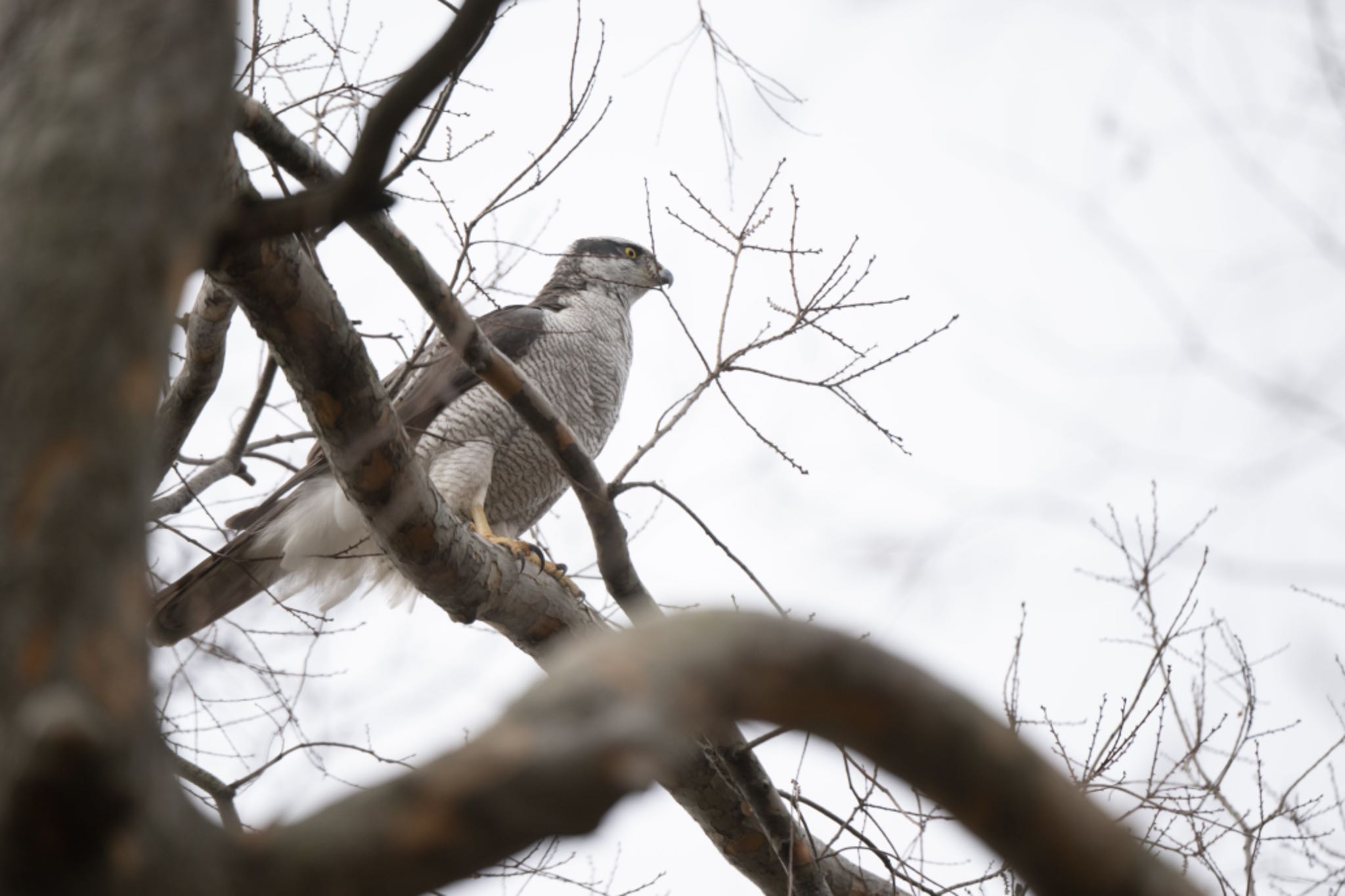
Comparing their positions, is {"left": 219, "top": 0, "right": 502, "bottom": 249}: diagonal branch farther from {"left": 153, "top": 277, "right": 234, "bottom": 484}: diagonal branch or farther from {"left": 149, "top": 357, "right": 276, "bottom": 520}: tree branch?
{"left": 149, "top": 357, "right": 276, "bottom": 520}: tree branch

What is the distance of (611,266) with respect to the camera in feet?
21.2

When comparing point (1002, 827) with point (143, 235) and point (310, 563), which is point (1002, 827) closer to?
point (143, 235)

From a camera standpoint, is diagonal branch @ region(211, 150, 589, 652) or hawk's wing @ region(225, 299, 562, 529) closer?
diagonal branch @ region(211, 150, 589, 652)

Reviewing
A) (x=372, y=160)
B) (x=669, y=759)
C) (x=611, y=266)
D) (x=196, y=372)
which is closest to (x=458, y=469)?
(x=196, y=372)

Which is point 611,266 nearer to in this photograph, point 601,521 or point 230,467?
point 230,467

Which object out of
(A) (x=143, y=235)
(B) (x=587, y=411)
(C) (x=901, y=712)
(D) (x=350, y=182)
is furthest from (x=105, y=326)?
(B) (x=587, y=411)

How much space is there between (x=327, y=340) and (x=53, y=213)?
175 centimetres

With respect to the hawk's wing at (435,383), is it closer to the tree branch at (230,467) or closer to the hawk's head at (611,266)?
the tree branch at (230,467)

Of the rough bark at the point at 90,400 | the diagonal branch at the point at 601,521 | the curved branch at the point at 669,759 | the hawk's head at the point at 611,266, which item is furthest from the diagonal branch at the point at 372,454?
the hawk's head at the point at 611,266

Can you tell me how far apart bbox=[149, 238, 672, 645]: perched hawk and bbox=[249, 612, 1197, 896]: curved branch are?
3.22 metres

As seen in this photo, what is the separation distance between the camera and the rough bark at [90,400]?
89 cm

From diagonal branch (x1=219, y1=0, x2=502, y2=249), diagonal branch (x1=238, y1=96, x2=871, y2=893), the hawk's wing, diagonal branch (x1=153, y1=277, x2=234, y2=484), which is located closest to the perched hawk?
the hawk's wing

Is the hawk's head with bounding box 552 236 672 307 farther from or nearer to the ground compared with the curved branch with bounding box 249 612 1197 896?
farther from the ground

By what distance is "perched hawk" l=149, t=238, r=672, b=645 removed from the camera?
4.50 meters
